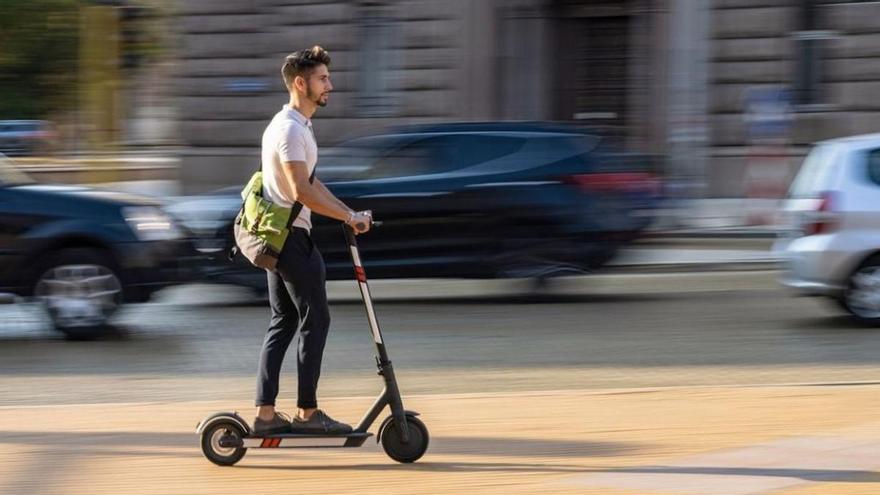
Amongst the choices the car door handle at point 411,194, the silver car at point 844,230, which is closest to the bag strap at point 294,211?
the silver car at point 844,230

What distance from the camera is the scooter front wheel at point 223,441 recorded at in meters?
6.88

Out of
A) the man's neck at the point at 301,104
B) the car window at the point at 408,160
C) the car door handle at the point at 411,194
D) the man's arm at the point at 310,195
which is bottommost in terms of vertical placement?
the car door handle at the point at 411,194

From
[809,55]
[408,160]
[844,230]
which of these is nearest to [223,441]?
[844,230]

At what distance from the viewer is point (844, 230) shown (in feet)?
39.4

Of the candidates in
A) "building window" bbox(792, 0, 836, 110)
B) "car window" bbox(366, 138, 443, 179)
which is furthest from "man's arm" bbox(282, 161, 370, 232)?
"building window" bbox(792, 0, 836, 110)

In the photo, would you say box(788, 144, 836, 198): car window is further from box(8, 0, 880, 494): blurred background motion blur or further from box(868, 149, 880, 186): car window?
box(868, 149, 880, 186): car window

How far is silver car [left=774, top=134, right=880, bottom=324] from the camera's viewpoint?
39.3 ft

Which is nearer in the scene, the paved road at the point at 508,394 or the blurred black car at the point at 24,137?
the paved road at the point at 508,394

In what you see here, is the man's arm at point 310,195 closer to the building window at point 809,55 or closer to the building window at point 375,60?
the building window at point 809,55

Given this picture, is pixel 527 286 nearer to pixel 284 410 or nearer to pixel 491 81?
pixel 284 410

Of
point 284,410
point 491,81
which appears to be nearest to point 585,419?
point 284,410

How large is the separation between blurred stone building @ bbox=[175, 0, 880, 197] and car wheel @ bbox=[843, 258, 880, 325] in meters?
8.75

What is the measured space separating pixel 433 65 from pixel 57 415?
1721cm

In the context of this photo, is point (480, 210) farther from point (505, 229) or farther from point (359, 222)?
point (359, 222)
